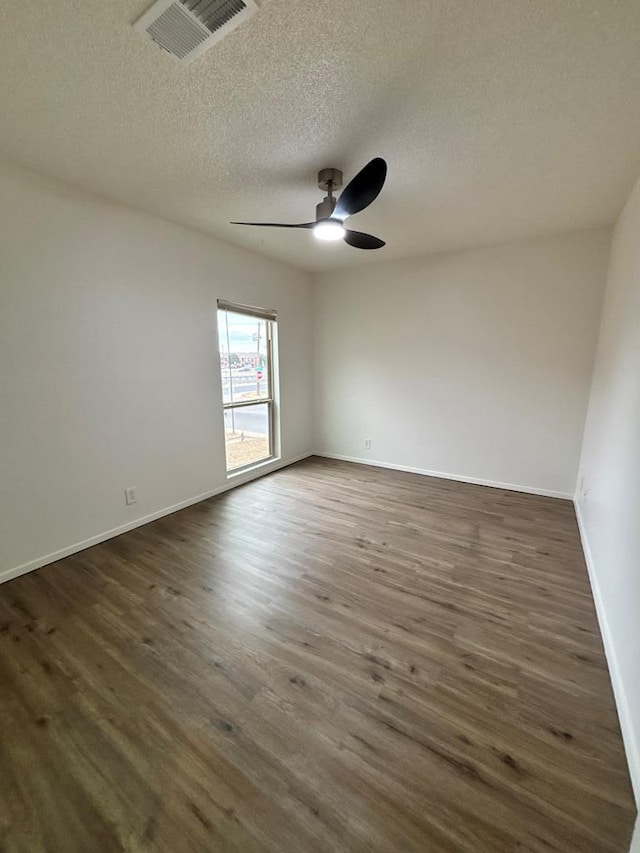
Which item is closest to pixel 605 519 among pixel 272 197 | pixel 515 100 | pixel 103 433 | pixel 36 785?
pixel 515 100

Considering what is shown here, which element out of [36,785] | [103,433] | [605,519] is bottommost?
[36,785]

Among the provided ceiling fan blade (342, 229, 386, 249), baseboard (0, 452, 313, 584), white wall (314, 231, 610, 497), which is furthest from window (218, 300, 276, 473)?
ceiling fan blade (342, 229, 386, 249)

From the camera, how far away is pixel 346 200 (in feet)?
5.97

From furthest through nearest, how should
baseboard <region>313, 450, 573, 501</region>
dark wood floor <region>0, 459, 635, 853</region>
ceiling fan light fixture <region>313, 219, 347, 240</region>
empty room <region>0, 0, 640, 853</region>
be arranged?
1. baseboard <region>313, 450, 573, 501</region>
2. ceiling fan light fixture <region>313, 219, 347, 240</region>
3. empty room <region>0, 0, 640, 853</region>
4. dark wood floor <region>0, 459, 635, 853</region>

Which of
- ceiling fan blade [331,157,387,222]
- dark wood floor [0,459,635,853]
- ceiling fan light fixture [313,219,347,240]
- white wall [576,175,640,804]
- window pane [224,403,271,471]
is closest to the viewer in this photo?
dark wood floor [0,459,635,853]

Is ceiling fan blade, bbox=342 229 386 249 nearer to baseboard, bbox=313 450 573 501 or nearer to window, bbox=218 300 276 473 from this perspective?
window, bbox=218 300 276 473

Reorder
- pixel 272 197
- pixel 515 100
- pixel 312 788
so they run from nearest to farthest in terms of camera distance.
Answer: pixel 312 788, pixel 515 100, pixel 272 197

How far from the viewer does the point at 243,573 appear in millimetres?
2246

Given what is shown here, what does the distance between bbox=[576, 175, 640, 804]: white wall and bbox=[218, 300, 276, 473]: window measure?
3168 mm

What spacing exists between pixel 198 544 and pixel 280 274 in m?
3.13

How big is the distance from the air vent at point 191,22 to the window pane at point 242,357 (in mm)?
2210

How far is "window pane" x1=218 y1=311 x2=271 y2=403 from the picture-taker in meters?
3.53

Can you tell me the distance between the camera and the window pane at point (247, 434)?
3.85m

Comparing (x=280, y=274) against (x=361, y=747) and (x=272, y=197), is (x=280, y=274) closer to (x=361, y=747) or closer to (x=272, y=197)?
(x=272, y=197)
